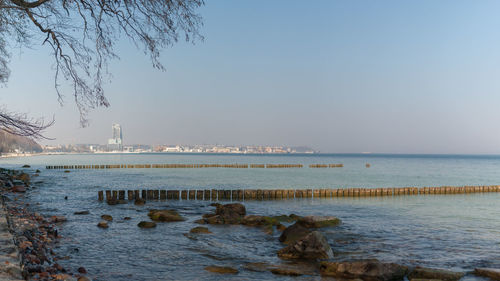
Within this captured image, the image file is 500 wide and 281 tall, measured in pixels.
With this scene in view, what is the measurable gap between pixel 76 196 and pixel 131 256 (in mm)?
21209

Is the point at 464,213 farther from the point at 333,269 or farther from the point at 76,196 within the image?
the point at 76,196

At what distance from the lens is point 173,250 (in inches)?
523

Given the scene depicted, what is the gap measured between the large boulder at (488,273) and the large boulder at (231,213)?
11.1 metres

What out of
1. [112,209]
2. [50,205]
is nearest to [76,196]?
[50,205]

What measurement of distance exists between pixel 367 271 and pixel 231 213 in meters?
10.7

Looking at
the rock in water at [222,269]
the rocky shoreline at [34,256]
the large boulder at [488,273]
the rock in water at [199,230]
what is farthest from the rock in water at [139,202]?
the large boulder at [488,273]

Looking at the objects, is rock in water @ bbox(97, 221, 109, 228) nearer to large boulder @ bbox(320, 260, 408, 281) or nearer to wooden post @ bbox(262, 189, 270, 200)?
large boulder @ bbox(320, 260, 408, 281)

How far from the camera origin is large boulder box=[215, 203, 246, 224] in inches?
760

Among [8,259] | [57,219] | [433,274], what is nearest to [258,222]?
[433,274]

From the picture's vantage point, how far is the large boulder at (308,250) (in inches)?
498

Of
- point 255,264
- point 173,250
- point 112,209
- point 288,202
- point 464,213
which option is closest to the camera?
point 255,264

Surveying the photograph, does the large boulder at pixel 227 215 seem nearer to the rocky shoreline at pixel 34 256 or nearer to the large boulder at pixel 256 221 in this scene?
the large boulder at pixel 256 221

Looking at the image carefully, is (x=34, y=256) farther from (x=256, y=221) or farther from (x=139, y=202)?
(x=139, y=202)

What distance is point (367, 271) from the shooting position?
10688 mm
